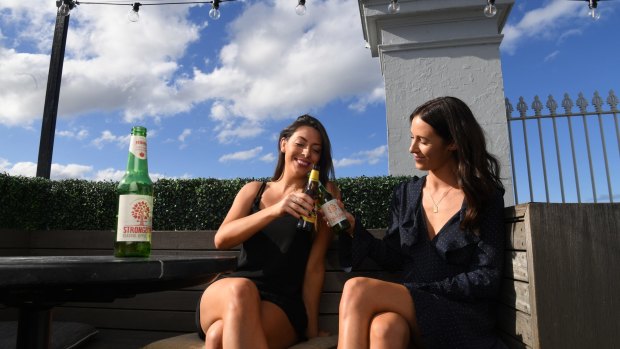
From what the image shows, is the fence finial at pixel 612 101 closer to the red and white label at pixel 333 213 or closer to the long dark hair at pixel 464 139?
the long dark hair at pixel 464 139

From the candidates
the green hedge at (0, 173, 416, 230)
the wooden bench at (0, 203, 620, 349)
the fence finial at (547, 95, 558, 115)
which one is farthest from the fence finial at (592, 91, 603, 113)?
the wooden bench at (0, 203, 620, 349)

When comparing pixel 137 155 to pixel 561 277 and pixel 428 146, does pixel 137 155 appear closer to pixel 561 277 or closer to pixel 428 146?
pixel 428 146

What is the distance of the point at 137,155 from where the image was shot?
1.47m

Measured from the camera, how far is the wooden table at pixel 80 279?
3.14 feet

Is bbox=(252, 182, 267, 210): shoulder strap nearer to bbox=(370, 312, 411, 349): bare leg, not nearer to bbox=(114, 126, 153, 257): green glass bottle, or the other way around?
bbox=(114, 126, 153, 257): green glass bottle

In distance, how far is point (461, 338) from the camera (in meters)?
1.48

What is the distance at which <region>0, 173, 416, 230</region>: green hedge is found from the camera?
3555 mm

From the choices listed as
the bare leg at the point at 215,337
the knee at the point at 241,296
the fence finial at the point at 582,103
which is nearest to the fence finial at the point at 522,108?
the fence finial at the point at 582,103

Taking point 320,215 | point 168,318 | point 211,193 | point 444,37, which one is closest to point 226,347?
point 320,215

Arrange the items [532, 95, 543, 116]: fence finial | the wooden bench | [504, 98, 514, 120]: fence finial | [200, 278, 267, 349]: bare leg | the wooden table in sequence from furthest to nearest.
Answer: [532, 95, 543, 116]: fence finial → [504, 98, 514, 120]: fence finial → [200, 278, 267, 349]: bare leg → the wooden bench → the wooden table

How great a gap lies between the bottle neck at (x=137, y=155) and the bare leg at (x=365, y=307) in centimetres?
83

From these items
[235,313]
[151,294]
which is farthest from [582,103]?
[235,313]

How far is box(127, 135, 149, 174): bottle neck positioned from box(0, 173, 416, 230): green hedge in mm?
2119

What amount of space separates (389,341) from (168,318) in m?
1.59
